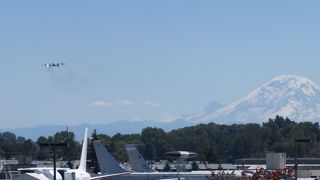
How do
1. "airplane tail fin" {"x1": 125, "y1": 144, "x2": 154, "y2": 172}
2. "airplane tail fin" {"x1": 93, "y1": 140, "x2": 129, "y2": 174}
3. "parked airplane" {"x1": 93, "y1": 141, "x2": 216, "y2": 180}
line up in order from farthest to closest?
"airplane tail fin" {"x1": 125, "y1": 144, "x2": 154, "y2": 172} < "airplane tail fin" {"x1": 93, "y1": 140, "x2": 129, "y2": 174} < "parked airplane" {"x1": 93, "y1": 141, "x2": 216, "y2": 180}

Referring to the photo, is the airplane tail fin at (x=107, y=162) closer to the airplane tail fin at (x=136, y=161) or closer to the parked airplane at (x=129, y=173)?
the parked airplane at (x=129, y=173)

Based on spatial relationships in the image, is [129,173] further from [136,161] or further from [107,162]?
[136,161]

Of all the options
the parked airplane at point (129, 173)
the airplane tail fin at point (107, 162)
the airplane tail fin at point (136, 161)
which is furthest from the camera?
the airplane tail fin at point (136, 161)

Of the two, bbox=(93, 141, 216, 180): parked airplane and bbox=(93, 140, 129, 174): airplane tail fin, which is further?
bbox=(93, 140, 129, 174): airplane tail fin

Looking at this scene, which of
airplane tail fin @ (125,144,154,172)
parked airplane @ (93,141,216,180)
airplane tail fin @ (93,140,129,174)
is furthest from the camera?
airplane tail fin @ (125,144,154,172)

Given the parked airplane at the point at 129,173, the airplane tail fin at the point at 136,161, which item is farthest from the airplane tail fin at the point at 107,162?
the airplane tail fin at the point at 136,161

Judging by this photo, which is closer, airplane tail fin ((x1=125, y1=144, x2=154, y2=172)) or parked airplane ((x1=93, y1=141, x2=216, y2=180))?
parked airplane ((x1=93, y1=141, x2=216, y2=180))

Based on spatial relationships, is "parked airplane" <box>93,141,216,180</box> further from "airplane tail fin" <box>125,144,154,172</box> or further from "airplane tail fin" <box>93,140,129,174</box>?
"airplane tail fin" <box>125,144,154,172</box>

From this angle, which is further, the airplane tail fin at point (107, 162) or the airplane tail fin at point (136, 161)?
the airplane tail fin at point (136, 161)

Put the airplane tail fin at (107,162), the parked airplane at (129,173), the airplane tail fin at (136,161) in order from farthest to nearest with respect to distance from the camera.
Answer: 1. the airplane tail fin at (136,161)
2. the airplane tail fin at (107,162)
3. the parked airplane at (129,173)

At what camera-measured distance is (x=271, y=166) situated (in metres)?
141

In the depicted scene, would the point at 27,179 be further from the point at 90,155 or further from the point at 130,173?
the point at 90,155

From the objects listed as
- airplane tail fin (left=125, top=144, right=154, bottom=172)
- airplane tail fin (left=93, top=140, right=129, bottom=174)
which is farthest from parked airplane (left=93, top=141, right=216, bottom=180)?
airplane tail fin (left=125, top=144, right=154, bottom=172)

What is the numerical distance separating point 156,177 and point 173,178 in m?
1.91
